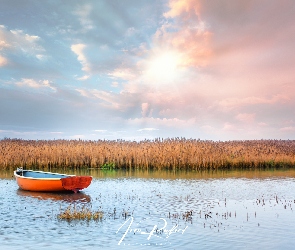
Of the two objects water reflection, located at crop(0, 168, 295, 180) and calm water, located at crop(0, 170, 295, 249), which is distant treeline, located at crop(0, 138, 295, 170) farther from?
calm water, located at crop(0, 170, 295, 249)

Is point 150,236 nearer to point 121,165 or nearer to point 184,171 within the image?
point 184,171

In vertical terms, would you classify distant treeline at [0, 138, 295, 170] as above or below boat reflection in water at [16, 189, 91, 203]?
above

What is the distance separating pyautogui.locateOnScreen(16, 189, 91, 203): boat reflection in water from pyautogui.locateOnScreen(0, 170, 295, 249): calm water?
0.05 meters

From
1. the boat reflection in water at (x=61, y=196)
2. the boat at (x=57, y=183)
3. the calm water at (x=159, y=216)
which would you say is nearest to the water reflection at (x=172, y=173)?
the calm water at (x=159, y=216)

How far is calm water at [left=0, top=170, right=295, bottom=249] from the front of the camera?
11.8 meters

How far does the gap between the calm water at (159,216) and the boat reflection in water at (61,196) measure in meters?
0.05

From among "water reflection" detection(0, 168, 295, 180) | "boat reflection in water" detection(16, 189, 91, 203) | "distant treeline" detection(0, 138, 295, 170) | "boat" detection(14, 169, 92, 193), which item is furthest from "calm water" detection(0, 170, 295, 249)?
"distant treeline" detection(0, 138, 295, 170)

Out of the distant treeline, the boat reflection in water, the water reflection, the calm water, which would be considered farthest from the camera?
the distant treeline

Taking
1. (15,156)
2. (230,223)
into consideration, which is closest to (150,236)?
(230,223)

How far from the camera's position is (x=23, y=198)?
20.1 meters

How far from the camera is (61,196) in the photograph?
20.9 meters

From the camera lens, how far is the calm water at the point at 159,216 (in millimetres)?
11797

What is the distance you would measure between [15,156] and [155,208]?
74.9 feet

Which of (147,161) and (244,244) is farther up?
(147,161)
